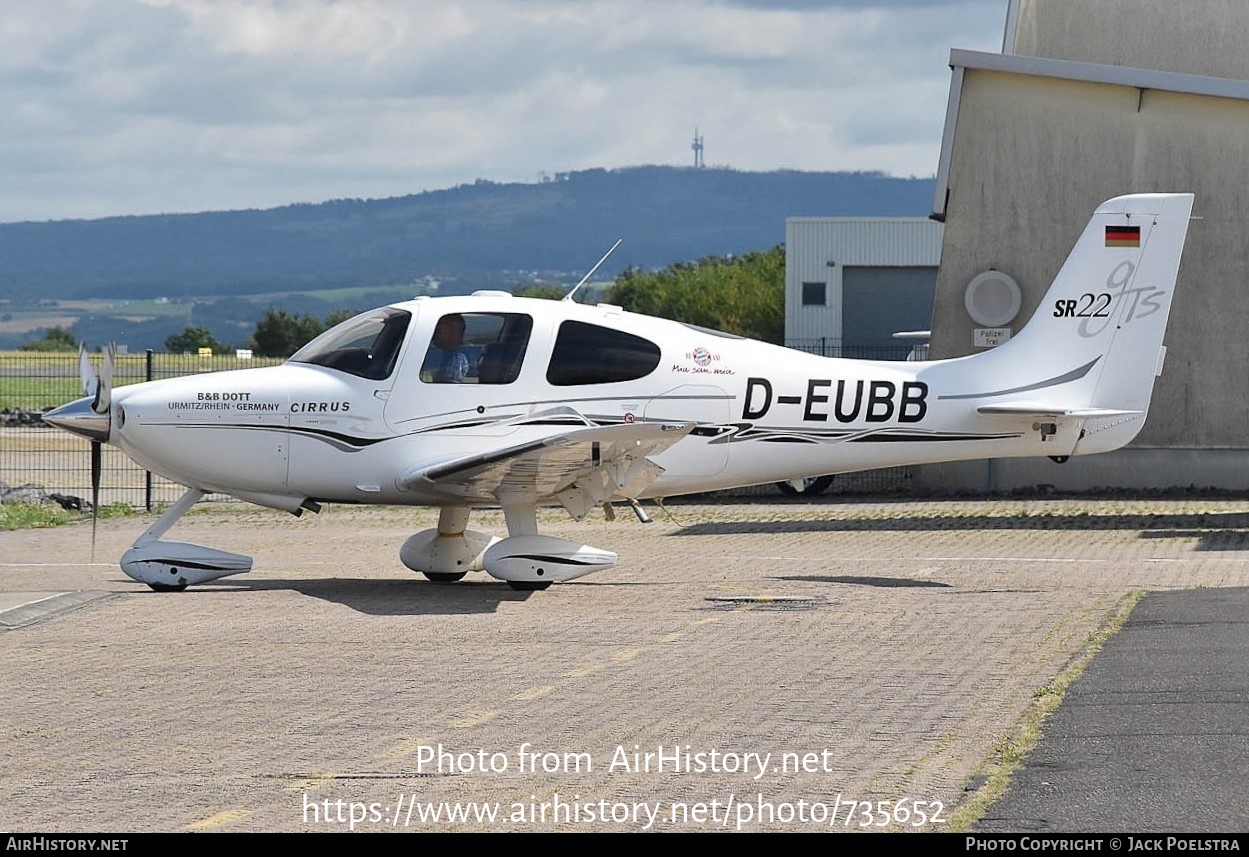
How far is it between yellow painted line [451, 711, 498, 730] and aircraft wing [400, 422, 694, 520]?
12.9ft

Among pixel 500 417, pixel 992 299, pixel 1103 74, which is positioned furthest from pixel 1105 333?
pixel 1103 74

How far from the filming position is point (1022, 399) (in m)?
14.7

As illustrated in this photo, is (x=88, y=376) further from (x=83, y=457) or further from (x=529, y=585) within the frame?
(x=83, y=457)

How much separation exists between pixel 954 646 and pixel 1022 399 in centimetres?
466

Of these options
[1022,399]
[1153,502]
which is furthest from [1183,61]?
[1022,399]

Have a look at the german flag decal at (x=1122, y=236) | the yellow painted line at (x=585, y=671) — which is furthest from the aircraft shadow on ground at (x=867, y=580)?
the yellow painted line at (x=585, y=671)

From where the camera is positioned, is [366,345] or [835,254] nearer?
[366,345]

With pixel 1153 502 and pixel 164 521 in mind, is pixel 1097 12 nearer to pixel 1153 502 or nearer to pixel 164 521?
pixel 1153 502

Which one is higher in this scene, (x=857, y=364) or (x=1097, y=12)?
(x=1097, y=12)

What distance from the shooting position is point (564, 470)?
42.0 ft

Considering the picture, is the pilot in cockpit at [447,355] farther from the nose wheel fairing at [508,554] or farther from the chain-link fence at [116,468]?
the chain-link fence at [116,468]

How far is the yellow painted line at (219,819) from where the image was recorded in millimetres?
6148

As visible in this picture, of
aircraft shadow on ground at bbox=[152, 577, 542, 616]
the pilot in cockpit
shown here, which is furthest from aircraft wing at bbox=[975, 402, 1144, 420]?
the pilot in cockpit

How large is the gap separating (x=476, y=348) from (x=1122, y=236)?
232 inches
